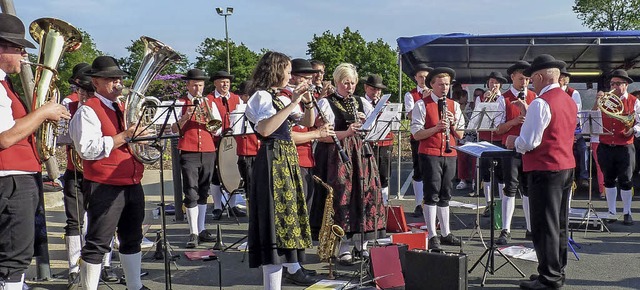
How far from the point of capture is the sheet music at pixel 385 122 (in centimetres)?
594

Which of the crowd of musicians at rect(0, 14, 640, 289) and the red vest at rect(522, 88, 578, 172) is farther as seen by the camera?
the red vest at rect(522, 88, 578, 172)

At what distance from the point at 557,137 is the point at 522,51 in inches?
263

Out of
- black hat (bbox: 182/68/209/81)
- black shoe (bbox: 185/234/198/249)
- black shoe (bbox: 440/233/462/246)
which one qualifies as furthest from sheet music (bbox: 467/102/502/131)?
black shoe (bbox: 185/234/198/249)

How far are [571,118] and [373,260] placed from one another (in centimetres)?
217

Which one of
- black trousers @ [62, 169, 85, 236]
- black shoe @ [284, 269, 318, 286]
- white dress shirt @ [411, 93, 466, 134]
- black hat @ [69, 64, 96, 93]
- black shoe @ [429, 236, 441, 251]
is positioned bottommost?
black shoe @ [284, 269, 318, 286]

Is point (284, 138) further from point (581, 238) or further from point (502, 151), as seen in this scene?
point (581, 238)

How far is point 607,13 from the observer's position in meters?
40.1

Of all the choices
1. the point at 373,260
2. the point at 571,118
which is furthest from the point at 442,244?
the point at 571,118

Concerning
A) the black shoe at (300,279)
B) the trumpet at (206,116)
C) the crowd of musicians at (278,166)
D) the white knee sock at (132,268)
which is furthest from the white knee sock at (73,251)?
the black shoe at (300,279)

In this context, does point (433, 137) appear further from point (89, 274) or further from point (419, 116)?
point (89, 274)

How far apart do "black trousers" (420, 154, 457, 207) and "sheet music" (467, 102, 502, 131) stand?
0.46 meters

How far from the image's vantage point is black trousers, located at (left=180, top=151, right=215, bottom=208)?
23.6ft

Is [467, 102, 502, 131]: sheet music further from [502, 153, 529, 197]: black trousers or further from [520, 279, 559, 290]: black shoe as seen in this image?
[520, 279, 559, 290]: black shoe

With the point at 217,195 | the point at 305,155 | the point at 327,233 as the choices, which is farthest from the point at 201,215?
the point at 327,233
